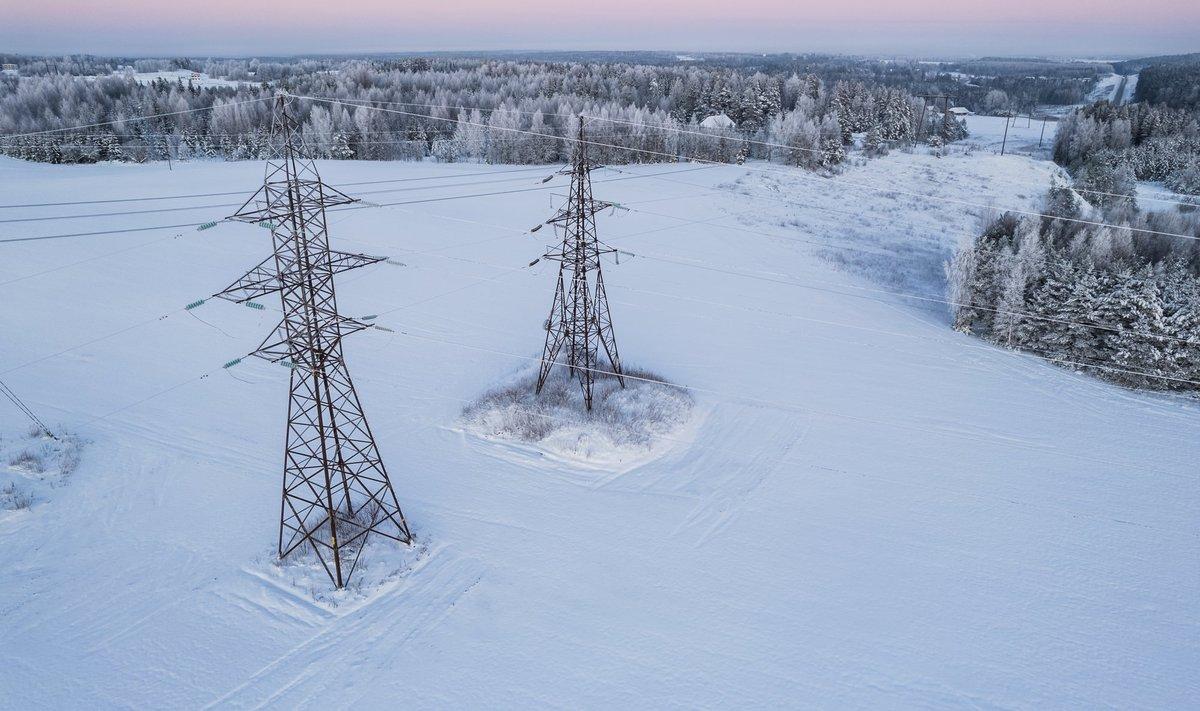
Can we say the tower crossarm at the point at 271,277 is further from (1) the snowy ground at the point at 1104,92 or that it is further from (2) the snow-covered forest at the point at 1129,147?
(1) the snowy ground at the point at 1104,92

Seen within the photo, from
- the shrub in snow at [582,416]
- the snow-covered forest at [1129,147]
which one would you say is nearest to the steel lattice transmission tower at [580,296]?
the shrub in snow at [582,416]

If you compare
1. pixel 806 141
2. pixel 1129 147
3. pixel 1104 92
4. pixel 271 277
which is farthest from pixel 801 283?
pixel 1104 92

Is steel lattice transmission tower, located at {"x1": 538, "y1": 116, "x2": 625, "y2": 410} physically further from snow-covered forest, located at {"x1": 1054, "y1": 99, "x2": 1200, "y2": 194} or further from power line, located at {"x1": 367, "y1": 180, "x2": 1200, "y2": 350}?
snow-covered forest, located at {"x1": 1054, "y1": 99, "x2": 1200, "y2": 194}

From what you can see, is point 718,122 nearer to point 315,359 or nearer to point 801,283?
point 801,283

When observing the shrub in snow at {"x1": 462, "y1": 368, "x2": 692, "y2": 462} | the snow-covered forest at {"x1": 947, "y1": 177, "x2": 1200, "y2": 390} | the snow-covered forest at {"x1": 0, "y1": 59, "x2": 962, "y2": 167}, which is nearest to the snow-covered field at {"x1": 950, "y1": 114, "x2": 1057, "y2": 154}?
Answer: the snow-covered forest at {"x1": 0, "y1": 59, "x2": 962, "y2": 167}

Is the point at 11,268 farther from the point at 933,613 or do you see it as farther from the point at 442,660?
the point at 933,613

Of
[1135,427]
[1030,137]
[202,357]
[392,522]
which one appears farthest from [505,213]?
[1030,137]
